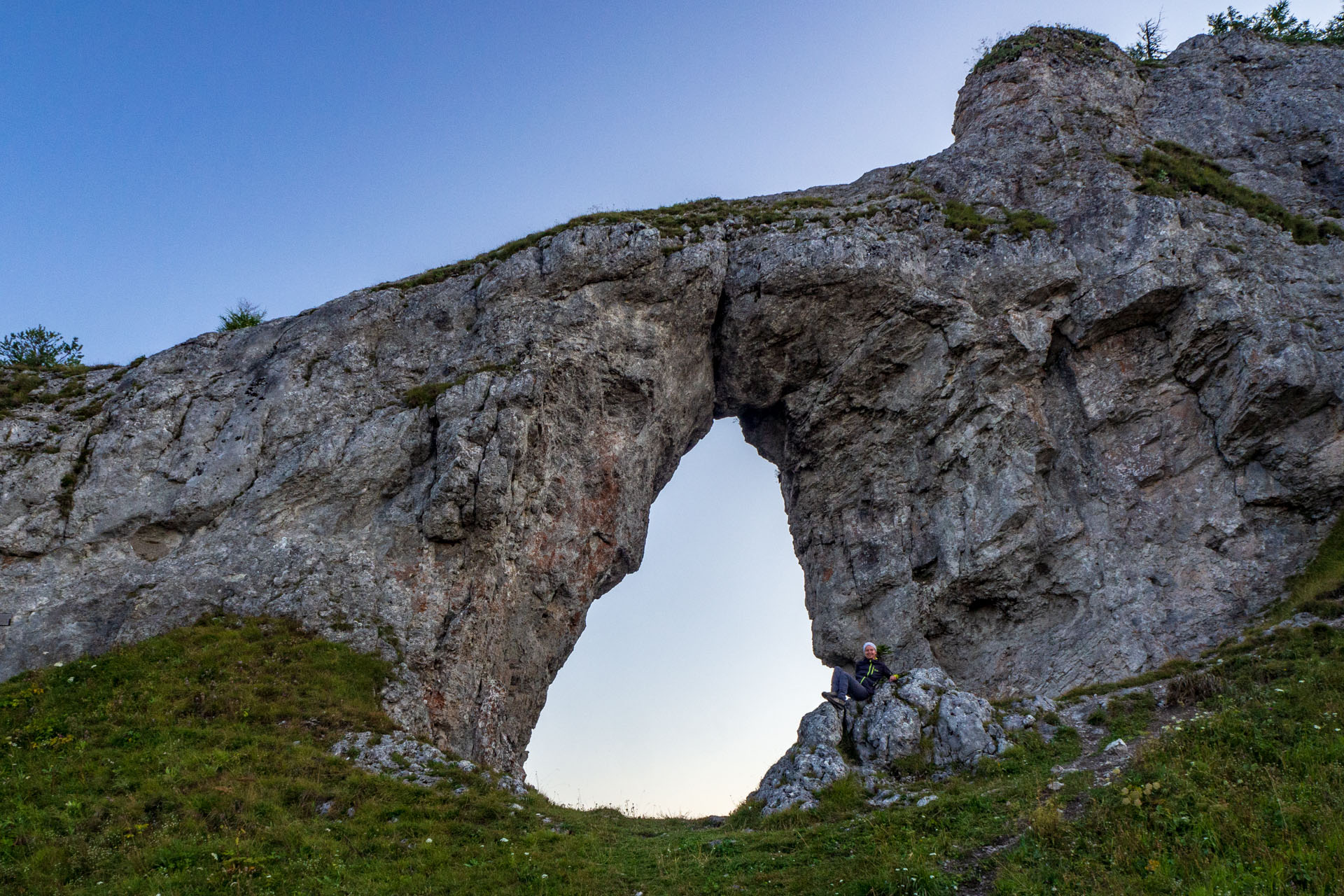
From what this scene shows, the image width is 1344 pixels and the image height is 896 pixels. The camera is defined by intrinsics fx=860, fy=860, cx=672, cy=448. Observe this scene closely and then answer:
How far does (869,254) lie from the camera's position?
30.3m

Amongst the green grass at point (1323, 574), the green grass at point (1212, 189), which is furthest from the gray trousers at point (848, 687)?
the green grass at point (1212, 189)

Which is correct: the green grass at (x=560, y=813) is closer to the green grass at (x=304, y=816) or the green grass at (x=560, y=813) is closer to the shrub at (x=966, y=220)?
the green grass at (x=304, y=816)

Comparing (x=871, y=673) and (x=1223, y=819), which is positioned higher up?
(x=871, y=673)

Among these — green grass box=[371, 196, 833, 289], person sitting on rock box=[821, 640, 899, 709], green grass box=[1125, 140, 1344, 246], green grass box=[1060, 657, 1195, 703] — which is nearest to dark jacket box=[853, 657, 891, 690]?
person sitting on rock box=[821, 640, 899, 709]

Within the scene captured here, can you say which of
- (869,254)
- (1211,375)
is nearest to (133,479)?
(869,254)

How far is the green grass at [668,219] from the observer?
31422 mm

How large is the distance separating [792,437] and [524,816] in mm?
18396

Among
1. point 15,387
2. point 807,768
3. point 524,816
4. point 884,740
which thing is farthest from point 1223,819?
point 15,387

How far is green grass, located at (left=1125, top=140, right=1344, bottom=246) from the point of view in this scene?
2992 centimetres

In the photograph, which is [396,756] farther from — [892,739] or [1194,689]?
[1194,689]

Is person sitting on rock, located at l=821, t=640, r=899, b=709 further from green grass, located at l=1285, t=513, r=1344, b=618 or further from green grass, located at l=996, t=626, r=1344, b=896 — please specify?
green grass, located at l=1285, t=513, r=1344, b=618

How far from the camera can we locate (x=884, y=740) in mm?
18953

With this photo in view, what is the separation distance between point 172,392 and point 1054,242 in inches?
1211

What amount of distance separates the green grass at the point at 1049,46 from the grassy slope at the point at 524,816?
2881cm
